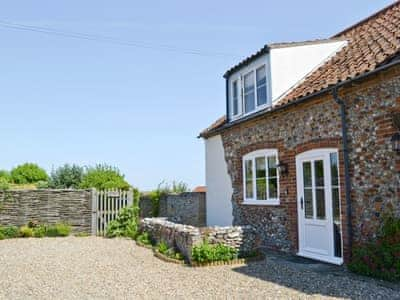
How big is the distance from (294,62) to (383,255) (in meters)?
6.58

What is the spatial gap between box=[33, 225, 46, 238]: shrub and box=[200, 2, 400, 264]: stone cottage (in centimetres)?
688

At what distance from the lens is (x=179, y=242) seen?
9906 millimetres

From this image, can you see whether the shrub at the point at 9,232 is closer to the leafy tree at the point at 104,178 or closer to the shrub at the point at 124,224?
the leafy tree at the point at 104,178

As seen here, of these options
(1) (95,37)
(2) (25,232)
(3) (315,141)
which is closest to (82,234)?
(2) (25,232)

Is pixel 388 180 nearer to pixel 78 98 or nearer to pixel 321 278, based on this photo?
pixel 321 278

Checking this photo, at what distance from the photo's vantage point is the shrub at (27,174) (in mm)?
32900

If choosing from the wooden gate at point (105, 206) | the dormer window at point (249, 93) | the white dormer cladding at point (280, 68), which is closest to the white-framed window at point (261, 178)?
the white dormer cladding at point (280, 68)

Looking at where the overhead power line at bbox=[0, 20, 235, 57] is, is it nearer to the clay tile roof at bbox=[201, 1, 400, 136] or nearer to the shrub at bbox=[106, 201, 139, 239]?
the clay tile roof at bbox=[201, 1, 400, 136]

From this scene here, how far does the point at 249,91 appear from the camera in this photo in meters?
12.7

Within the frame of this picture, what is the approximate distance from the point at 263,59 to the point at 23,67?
306 inches

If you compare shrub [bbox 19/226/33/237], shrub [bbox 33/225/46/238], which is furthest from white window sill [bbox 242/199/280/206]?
shrub [bbox 19/226/33/237]

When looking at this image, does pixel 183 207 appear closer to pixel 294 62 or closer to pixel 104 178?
pixel 104 178

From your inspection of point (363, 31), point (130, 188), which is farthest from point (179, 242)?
point (363, 31)

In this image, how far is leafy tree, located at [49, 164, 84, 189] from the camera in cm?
1894
